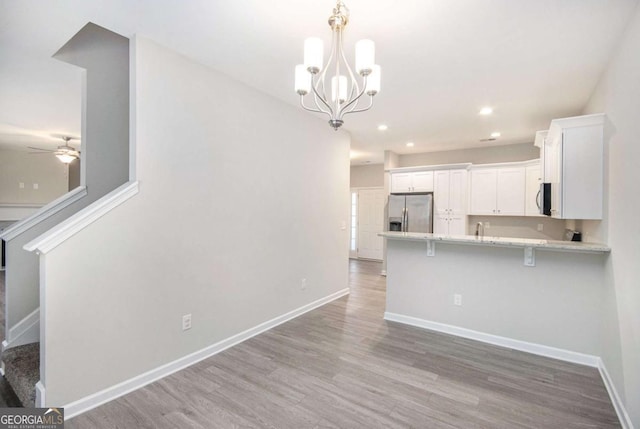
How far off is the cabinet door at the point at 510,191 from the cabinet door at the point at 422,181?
1.15 metres

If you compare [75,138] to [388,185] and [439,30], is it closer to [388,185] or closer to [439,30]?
[388,185]

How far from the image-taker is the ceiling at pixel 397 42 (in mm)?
1929

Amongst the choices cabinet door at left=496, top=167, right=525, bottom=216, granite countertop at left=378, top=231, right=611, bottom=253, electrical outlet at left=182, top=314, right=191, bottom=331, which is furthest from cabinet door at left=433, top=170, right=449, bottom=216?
electrical outlet at left=182, top=314, right=191, bottom=331

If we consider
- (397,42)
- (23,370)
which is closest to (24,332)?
(23,370)

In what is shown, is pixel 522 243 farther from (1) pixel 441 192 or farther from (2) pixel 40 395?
(2) pixel 40 395

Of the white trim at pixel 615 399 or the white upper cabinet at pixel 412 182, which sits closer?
the white trim at pixel 615 399

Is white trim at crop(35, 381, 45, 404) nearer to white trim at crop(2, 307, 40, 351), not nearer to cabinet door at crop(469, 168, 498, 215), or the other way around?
white trim at crop(2, 307, 40, 351)

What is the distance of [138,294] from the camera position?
2287 millimetres

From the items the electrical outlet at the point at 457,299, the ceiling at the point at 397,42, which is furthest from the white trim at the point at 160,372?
the ceiling at the point at 397,42

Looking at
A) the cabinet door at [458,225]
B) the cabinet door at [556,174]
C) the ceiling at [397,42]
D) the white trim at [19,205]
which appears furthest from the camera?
the white trim at [19,205]

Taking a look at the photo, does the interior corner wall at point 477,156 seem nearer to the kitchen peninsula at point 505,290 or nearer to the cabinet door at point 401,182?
the cabinet door at point 401,182

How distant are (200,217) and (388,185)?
4.50 m

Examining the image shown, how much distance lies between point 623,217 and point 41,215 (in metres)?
4.67

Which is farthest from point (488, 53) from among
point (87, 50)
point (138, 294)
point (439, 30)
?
point (87, 50)
